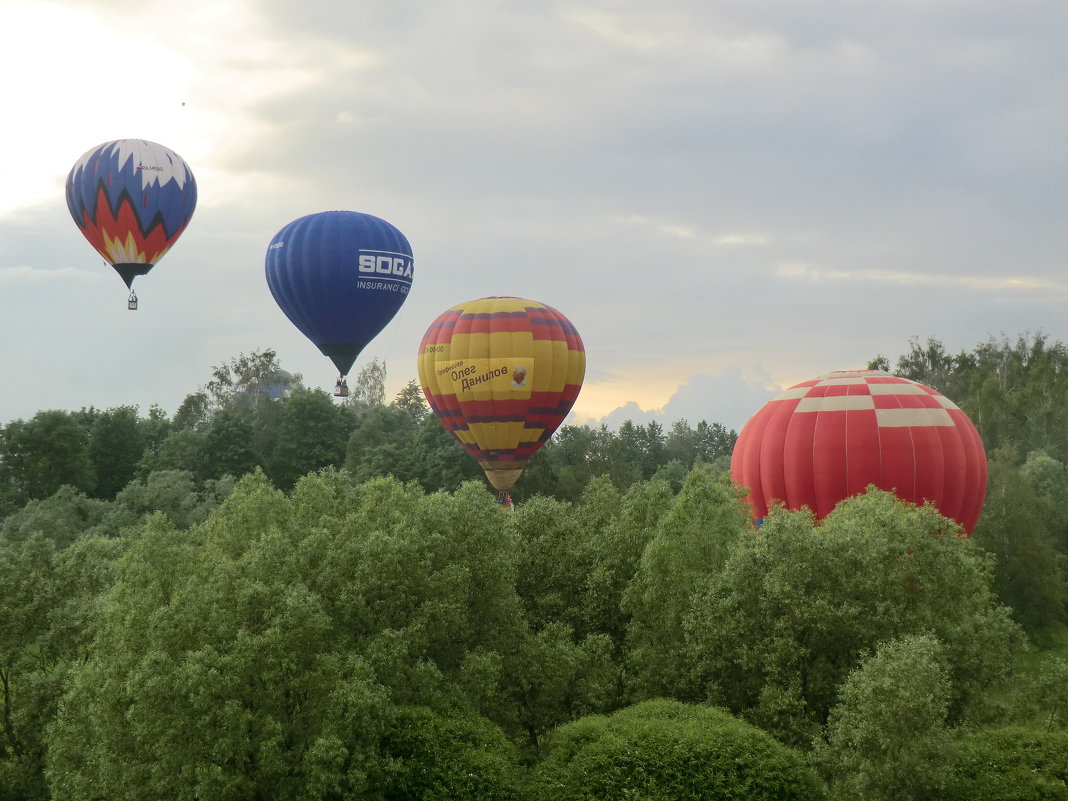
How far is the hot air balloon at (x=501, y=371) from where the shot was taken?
54.2m

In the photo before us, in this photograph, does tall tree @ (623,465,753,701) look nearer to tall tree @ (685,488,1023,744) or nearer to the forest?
the forest

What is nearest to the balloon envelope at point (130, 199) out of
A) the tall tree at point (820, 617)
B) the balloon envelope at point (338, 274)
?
the balloon envelope at point (338, 274)

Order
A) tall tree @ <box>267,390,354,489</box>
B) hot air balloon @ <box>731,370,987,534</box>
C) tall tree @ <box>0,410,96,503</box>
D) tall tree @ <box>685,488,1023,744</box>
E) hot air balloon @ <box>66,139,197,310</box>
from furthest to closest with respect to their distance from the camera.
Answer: tall tree @ <box>267,390,354,489</box> < tall tree @ <box>0,410,96,503</box> < hot air balloon @ <box>66,139,197,310</box> < hot air balloon @ <box>731,370,987,534</box> < tall tree @ <box>685,488,1023,744</box>

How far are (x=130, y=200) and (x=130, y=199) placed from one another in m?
0.06

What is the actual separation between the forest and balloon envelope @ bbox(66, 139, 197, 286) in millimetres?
30803

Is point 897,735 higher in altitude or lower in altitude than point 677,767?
higher

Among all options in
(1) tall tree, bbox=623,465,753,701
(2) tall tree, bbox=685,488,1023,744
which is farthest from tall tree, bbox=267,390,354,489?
(2) tall tree, bbox=685,488,1023,744

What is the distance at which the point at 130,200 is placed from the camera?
204ft

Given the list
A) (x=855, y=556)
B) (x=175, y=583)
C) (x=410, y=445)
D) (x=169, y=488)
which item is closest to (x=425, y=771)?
(x=175, y=583)

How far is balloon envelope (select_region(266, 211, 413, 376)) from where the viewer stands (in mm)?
56812

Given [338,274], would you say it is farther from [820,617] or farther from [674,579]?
[820,617]

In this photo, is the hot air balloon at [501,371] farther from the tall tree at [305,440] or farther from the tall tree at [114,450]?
the tall tree at [114,450]

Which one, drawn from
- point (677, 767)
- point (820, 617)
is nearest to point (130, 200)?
point (820, 617)

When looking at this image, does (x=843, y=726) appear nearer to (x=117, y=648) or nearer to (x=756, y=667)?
(x=756, y=667)
